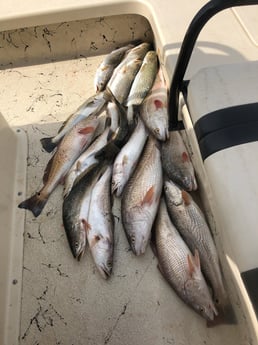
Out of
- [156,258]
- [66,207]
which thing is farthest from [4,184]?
[156,258]

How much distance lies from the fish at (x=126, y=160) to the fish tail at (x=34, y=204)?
0.37 meters

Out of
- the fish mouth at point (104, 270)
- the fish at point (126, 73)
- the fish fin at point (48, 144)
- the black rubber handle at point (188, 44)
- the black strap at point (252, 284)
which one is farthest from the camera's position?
the fish at point (126, 73)

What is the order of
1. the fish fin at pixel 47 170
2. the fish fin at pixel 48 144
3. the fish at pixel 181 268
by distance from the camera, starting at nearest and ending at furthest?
1. the fish at pixel 181 268
2. the fish fin at pixel 47 170
3. the fish fin at pixel 48 144

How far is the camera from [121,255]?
1.55 m

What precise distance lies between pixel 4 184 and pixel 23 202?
0.13 meters

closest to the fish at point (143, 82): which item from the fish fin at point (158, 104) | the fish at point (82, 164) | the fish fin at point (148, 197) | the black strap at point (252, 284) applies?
the fish fin at point (158, 104)

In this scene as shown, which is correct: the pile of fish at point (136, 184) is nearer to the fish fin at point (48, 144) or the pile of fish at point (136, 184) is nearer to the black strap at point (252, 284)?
the fish fin at point (48, 144)

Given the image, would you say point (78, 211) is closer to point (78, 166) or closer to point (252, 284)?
point (78, 166)

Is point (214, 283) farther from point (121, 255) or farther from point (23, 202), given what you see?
point (23, 202)

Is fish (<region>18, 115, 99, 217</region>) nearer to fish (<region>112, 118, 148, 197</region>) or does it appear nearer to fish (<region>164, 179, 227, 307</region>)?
fish (<region>112, 118, 148, 197</region>)

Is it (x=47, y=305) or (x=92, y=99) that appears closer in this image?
(x=47, y=305)

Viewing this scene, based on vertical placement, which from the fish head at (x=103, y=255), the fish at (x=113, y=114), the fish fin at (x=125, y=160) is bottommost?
the fish head at (x=103, y=255)

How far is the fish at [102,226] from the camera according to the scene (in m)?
1.49

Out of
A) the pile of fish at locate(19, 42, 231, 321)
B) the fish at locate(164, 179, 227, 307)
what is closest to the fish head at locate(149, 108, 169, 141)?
the pile of fish at locate(19, 42, 231, 321)
